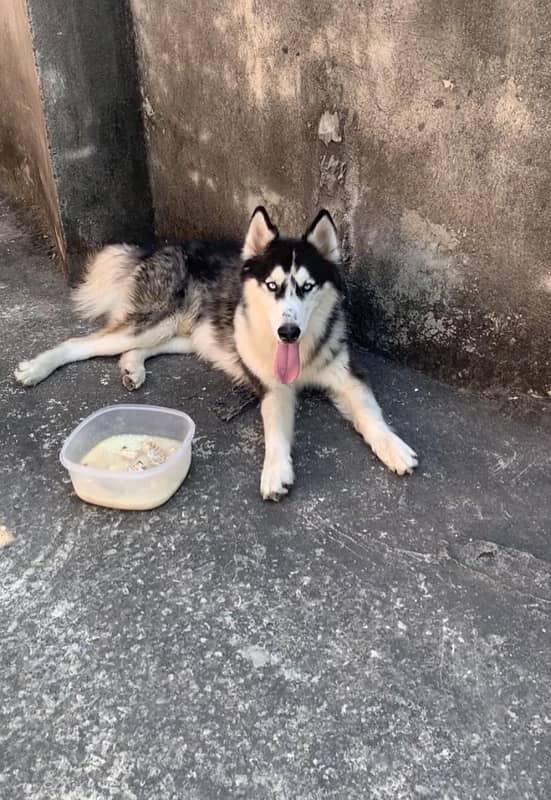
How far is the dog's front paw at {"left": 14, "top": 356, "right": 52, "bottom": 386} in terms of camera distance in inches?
141

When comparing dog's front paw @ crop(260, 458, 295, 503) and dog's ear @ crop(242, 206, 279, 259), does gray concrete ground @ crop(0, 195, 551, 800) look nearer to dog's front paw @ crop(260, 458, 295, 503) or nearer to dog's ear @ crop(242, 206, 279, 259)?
dog's front paw @ crop(260, 458, 295, 503)

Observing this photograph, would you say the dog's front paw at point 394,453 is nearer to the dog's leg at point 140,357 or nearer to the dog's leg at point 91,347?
the dog's leg at point 140,357

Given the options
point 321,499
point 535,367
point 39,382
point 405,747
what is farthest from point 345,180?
point 405,747

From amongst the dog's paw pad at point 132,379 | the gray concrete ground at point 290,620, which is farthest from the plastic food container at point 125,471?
the dog's paw pad at point 132,379

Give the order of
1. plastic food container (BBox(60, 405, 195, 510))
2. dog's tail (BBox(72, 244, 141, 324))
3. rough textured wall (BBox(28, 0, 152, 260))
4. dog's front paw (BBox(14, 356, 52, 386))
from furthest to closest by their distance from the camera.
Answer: dog's tail (BBox(72, 244, 141, 324)) → rough textured wall (BBox(28, 0, 152, 260)) → dog's front paw (BBox(14, 356, 52, 386)) → plastic food container (BBox(60, 405, 195, 510))

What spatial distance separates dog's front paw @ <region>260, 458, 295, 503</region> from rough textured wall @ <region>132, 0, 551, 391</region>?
1.12m

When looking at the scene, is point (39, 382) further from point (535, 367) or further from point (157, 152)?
point (535, 367)

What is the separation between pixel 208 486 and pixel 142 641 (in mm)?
803

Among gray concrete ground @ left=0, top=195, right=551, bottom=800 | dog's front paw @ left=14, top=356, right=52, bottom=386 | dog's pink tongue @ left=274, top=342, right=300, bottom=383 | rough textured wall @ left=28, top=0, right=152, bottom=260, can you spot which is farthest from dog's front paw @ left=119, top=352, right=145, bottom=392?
rough textured wall @ left=28, top=0, right=152, bottom=260

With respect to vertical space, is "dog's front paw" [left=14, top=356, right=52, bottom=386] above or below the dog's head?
below

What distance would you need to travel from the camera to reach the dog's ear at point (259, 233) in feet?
10.5

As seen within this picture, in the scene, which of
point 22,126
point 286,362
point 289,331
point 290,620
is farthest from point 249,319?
point 22,126

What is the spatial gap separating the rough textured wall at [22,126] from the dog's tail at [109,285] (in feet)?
1.11

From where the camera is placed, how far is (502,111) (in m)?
2.88
